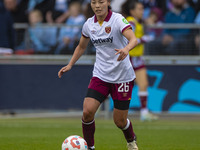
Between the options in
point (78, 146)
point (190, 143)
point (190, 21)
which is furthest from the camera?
point (190, 21)

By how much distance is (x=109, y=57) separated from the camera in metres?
7.10

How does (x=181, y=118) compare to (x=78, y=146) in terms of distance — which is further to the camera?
(x=181, y=118)

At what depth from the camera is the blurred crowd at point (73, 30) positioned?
45.9 ft

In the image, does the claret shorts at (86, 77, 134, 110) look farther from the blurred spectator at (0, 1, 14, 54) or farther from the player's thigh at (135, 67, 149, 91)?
the blurred spectator at (0, 1, 14, 54)

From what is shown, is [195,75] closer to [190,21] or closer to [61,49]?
[190,21]

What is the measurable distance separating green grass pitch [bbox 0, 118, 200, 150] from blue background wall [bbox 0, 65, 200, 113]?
0.70 metres

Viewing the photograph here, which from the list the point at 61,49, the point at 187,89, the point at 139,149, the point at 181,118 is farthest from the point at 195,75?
the point at 139,149

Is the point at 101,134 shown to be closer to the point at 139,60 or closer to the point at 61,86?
the point at 139,60

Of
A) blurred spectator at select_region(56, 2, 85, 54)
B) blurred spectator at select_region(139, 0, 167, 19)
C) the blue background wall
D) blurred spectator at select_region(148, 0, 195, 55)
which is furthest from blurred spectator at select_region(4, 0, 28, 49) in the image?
blurred spectator at select_region(148, 0, 195, 55)

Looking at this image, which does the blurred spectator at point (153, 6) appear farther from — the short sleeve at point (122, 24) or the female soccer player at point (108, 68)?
the short sleeve at point (122, 24)

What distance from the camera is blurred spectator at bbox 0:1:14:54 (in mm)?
14141

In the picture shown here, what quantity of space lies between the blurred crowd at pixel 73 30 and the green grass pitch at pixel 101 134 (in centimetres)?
209

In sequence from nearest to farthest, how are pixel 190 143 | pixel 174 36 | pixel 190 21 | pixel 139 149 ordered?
pixel 139 149
pixel 190 143
pixel 174 36
pixel 190 21

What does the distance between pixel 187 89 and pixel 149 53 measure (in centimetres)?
146
